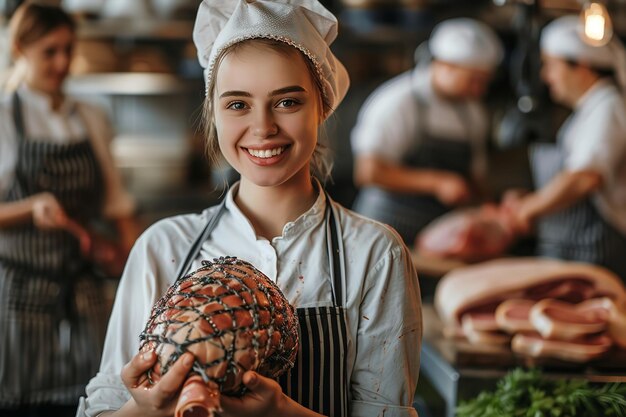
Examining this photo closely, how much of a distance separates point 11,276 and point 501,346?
166cm

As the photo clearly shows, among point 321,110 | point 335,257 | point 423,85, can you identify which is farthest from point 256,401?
point 423,85

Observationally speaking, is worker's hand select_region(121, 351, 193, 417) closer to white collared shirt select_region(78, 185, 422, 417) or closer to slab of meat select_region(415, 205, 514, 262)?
white collared shirt select_region(78, 185, 422, 417)

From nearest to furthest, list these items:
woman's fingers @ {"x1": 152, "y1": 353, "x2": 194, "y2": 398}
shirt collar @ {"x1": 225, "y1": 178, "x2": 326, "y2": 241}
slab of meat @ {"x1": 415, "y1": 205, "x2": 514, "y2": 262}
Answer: woman's fingers @ {"x1": 152, "y1": 353, "x2": 194, "y2": 398}
shirt collar @ {"x1": 225, "y1": 178, "x2": 326, "y2": 241}
slab of meat @ {"x1": 415, "y1": 205, "x2": 514, "y2": 262}

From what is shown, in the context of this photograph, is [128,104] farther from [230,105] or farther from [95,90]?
[230,105]

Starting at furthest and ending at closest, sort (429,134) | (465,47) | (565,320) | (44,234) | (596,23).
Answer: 1. (429,134)
2. (465,47)
3. (44,234)
4. (565,320)
5. (596,23)

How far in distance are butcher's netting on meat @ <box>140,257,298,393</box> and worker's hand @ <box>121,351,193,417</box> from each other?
16 mm

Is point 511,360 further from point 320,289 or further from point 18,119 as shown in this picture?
point 18,119

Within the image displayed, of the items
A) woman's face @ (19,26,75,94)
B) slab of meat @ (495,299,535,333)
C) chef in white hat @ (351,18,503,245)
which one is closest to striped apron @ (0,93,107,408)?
woman's face @ (19,26,75,94)

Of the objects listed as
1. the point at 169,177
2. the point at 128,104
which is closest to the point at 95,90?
the point at 128,104

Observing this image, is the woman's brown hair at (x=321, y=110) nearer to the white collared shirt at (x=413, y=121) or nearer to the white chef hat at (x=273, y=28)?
the white chef hat at (x=273, y=28)

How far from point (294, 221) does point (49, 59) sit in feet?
5.37

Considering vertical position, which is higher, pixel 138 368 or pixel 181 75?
pixel 181 75

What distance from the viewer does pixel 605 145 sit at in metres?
3.65

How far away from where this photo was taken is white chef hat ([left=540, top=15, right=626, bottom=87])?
378 cm
